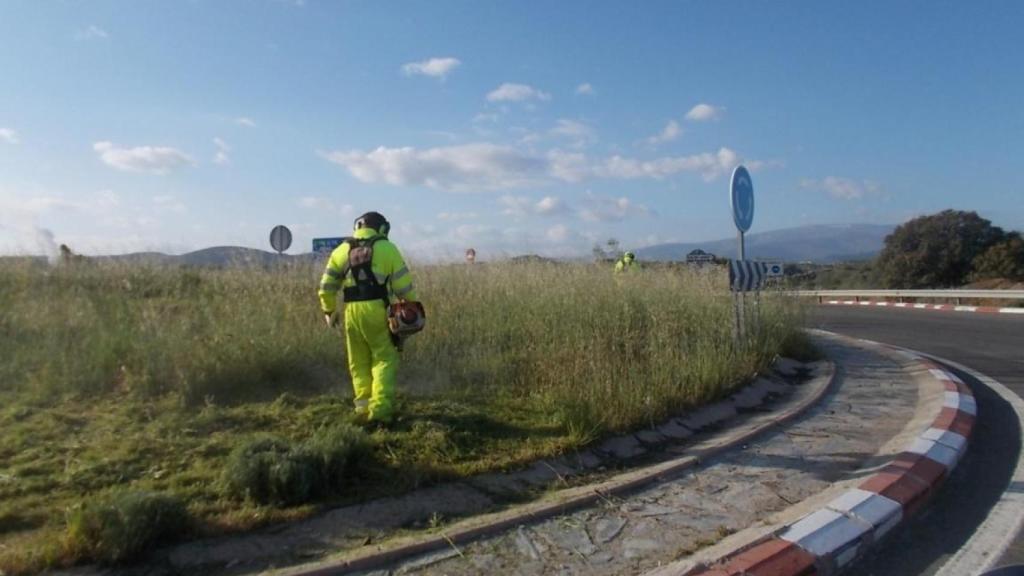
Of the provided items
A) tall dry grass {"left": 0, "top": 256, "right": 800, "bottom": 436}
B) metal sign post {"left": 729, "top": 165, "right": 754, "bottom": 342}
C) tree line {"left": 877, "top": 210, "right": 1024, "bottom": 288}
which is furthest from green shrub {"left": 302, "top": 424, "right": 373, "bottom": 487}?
tree line {"left": 877, "top": 210, "right": 1024, "bottom": 288}

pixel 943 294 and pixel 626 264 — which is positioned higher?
pixel 626 264

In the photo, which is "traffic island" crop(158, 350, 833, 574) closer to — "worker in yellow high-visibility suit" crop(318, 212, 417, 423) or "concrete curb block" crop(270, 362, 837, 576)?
"concrete curb block" crop(270, 362, 837, 576)

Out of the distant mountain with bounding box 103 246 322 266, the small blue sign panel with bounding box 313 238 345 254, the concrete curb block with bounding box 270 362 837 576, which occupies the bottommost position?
the concrete curb block with bounding box 270 362 837 576

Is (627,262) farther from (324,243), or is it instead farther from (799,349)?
(324,243)

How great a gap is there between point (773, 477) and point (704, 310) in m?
4.83

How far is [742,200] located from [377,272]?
16.6 ft

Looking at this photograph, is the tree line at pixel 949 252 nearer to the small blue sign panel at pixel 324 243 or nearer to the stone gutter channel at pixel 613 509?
the small blue sign panel at pixel 324 243

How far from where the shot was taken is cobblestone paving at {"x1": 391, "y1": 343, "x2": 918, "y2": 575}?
11.7 feet

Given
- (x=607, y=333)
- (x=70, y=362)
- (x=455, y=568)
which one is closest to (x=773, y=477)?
(x=455, y=568)

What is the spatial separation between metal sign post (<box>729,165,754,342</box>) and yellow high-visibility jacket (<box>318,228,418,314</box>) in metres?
4.45

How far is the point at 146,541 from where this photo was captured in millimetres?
3609

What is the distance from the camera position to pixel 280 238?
16.8m

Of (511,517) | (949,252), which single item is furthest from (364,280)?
(949,252)

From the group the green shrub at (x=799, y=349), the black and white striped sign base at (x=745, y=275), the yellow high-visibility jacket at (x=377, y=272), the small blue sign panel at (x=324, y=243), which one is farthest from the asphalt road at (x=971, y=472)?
the small blue sign panel at (x=324, y=243)
